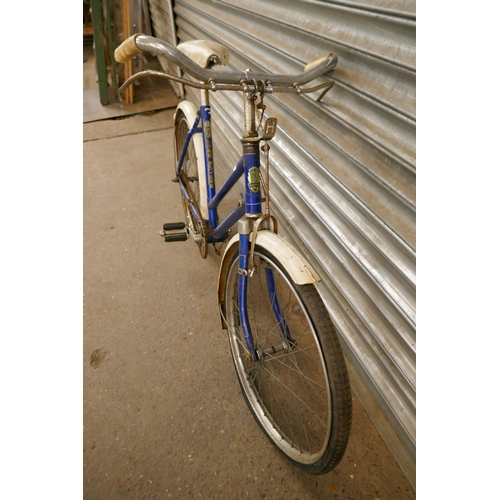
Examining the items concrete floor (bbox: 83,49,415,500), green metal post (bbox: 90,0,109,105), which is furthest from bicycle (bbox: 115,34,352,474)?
green metal post (bbox: 90,0,109,105)

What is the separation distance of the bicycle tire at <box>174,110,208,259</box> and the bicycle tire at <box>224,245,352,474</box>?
0.45 metres

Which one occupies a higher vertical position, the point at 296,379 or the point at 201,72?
the point at 201,72

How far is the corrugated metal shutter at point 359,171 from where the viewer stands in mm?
1230

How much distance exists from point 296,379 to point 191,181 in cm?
160

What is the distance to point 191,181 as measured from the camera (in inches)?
107

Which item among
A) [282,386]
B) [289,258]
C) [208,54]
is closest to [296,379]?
[282,386]

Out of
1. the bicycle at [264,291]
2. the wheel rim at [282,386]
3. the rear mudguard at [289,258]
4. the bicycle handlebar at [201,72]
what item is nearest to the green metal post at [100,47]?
the bicycle at [264,291]

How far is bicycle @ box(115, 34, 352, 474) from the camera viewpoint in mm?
1174

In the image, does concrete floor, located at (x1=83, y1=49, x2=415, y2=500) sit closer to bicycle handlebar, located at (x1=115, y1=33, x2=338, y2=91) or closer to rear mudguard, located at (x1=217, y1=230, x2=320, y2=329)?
rear mudguard, located at (x1=217, y1=230, x2=320, y2=329)

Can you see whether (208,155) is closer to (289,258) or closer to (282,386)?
(289,258)

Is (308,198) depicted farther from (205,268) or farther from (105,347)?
(105,347)
